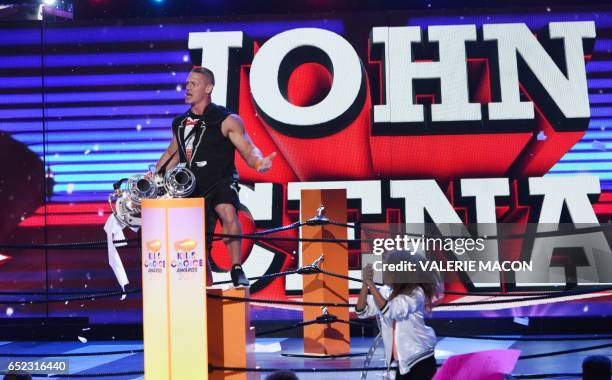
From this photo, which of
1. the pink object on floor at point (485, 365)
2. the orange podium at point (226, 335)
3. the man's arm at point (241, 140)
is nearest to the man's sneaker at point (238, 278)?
the orange podium at point (226, 335)

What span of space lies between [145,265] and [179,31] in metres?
3.97

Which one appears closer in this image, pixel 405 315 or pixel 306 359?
pixel 405 315

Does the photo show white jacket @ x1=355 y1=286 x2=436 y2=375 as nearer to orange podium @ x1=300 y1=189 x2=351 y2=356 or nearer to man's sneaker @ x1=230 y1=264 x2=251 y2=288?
man's sneaker @ x1=230 y1=264 x2=251 y2=288

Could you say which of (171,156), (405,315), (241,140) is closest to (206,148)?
(241,140)

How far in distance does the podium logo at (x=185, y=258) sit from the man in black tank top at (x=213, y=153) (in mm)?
531

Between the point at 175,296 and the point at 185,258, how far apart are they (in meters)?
0.16

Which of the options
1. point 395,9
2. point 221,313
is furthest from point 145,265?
point 395,9

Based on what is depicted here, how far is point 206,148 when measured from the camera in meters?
4.18

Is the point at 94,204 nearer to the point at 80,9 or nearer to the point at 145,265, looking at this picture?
the point at 80,9

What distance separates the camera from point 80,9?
712 centimetres

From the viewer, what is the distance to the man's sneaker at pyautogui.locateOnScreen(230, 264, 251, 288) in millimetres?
3791

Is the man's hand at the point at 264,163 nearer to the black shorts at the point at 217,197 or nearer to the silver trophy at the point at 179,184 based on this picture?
the black shorts at the point at 217,197

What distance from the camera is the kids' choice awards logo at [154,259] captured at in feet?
11.2

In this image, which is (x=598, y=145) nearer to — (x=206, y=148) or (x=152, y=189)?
(x=206, y=148)
